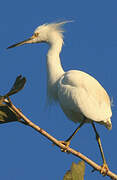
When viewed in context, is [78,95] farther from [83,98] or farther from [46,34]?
[46,34]

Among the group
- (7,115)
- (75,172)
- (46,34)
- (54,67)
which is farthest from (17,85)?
(46,34)

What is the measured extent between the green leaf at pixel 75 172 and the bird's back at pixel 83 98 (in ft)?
5.44

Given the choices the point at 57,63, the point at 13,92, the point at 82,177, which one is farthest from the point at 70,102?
the point at 13,92

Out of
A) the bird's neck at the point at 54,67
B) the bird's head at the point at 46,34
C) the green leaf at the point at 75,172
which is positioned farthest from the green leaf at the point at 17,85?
the bird's head at the point at 46,34

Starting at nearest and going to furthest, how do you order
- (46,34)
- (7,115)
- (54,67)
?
(7,115) → (54,67) → (46,34)

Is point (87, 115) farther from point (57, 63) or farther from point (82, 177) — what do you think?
point (82, 177)

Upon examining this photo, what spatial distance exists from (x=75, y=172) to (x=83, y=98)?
197 centimetres

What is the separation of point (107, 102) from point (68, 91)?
1.74 feet

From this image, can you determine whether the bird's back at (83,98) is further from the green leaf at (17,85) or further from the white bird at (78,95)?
the green leaf at (17,85)

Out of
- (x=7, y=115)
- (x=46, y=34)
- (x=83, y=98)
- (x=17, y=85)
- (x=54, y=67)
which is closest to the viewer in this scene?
(x=17, y=85)

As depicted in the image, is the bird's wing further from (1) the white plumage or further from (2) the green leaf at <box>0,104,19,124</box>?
(2) the green leaf at <box>0,104,19,124</box>

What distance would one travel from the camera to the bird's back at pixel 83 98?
3.92 meters

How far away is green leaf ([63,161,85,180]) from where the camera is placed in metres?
2.05

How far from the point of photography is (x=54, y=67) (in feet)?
15.6
